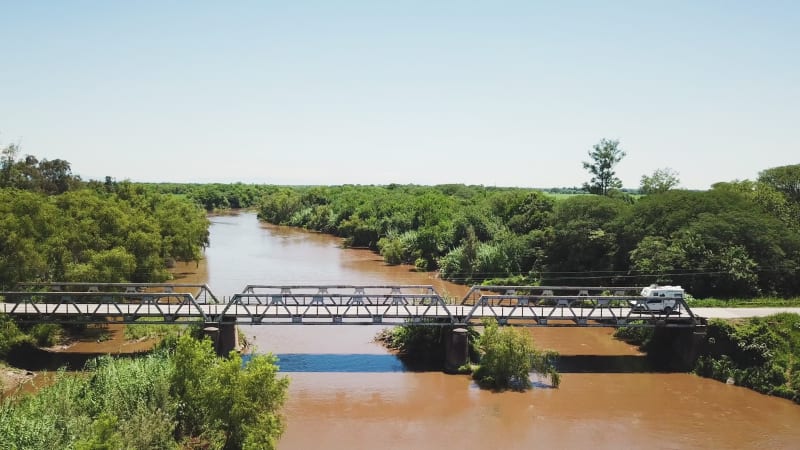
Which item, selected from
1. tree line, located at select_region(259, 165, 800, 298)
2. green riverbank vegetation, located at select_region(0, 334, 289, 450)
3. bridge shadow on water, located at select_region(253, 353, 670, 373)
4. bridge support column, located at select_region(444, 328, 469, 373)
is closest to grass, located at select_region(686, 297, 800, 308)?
tree line, located at select_region(259, 165, 800, 298)

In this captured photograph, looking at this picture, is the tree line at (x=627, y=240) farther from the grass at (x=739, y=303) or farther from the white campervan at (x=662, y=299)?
the white campervan at (x=662, y=299)

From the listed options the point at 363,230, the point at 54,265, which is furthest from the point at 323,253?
the point at 54,265

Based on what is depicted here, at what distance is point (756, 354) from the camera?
1384 inches

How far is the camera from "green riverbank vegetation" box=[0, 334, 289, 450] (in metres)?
19.5

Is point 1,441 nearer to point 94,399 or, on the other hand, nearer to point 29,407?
point 29,407

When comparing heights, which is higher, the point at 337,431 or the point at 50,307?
the point at 50,307

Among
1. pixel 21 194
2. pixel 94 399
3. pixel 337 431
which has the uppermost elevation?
pixel 21 194

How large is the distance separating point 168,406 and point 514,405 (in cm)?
1720

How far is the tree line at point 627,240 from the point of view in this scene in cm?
4625

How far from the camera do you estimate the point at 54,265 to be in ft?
140

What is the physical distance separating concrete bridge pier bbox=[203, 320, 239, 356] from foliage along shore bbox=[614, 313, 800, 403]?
2743cm

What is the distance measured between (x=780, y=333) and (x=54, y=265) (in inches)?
1811

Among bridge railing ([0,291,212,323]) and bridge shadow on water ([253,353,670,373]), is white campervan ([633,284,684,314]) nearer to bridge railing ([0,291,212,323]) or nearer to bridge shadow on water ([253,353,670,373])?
bridge shadow on water ([253,353,670,373])

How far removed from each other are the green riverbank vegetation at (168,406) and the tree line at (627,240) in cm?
3510
